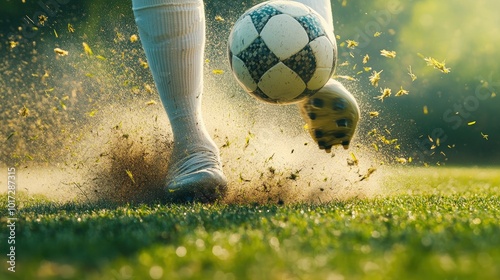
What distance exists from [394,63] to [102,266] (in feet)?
56.7

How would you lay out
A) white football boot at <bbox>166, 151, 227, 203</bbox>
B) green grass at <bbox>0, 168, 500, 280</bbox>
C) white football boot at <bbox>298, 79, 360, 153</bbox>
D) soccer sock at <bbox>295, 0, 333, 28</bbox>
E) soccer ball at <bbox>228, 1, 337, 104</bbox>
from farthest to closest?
soccer sock at <bbox>295, 0, 333, 28</bbox> → white football boot at <bbox>298, 79, 360, 153</bbox> → white football boot at <bbox>166, 151, 227, 203</bbox> → soccer ball at <bbox>228, 1, 337, 104</bbox> → green grass at <bbox>0, 168, 500, 280</bbox>

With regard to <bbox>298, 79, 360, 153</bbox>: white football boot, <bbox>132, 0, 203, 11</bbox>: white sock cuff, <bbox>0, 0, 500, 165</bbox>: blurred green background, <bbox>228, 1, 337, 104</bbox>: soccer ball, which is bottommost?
<bbox>0, 0, 500, 165</bbox>: blurred green background

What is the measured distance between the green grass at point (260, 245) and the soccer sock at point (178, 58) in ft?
2.93

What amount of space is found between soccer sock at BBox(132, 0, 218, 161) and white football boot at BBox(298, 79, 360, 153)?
64cm

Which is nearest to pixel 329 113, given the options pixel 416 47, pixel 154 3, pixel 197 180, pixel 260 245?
pixel 197 180

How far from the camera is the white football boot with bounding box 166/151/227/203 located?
412 cm

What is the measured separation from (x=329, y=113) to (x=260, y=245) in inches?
88.8

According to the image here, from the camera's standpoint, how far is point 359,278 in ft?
5.35

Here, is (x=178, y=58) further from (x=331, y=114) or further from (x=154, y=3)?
(x=331, y=114)

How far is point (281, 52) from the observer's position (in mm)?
3869

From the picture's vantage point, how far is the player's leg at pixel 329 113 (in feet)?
14.0

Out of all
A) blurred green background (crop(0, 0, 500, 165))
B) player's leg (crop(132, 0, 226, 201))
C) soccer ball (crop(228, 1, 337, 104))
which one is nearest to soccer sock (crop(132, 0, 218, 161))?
player's leg (crop(132, 0, 226, 201))

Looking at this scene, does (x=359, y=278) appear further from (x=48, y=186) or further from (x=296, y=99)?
(x=48, y=186)

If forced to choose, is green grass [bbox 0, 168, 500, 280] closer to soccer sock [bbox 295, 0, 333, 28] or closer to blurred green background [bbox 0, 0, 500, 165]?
soccer sock [bbox 295, 0, 333, 28]
